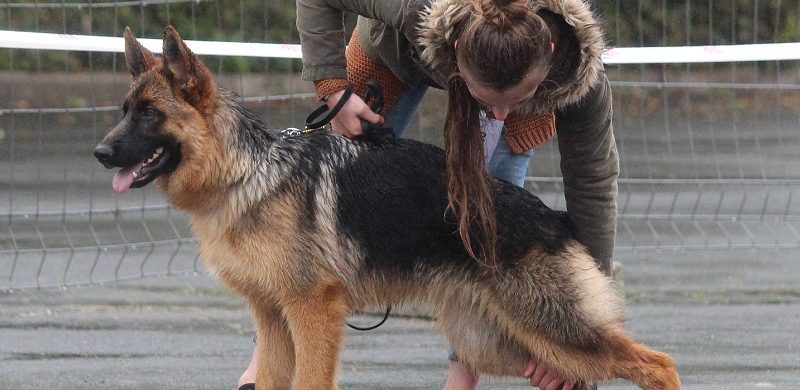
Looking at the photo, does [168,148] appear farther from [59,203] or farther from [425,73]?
[59,203]

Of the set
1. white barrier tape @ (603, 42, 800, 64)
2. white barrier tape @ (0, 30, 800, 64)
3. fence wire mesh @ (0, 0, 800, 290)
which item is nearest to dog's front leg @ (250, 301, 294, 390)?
Result: white barrier tape @ (0, 30, 800, 64)

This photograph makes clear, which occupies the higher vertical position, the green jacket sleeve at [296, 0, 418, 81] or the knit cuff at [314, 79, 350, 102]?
the green jacket sleeve at [296, 0, 418, 81]

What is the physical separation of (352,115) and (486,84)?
76cm

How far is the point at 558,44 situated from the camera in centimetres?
409

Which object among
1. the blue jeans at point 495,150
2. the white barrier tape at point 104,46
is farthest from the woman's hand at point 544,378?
the white barrier tape at point 104,46

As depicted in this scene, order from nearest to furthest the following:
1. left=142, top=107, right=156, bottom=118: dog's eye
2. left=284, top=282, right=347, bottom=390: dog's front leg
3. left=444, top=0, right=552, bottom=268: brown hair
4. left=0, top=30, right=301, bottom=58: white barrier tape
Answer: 1. left=444, top=0, right=552, bottom=268: brown hair
2. left=142, top=107, right=156, bottom=118: dog's eye
3. left=284, top=282, right=347, bottom=390: dog's front leg
4. left=0, top=30, right=301, bottom=58: white barrier tape

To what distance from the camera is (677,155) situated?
33.0 feet

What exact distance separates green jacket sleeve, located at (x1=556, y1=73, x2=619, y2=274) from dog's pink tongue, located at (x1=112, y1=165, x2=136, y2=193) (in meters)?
1.41

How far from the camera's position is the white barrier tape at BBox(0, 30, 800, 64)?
261 inches

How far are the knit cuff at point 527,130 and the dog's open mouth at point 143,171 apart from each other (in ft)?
4.02

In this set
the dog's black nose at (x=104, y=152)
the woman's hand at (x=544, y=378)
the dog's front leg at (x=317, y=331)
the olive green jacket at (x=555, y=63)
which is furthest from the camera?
the woman's hand at (x=544, y=378)

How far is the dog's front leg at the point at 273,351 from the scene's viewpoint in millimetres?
4805

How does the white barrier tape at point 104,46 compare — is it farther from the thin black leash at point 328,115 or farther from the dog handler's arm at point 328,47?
the dog handler's arm at point 328,47

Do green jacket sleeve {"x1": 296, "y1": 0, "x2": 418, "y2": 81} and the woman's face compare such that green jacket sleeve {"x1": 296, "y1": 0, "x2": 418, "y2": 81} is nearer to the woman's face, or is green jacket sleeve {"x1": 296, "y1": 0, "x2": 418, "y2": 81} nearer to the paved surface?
the woman's face
